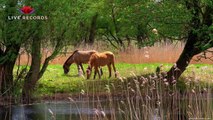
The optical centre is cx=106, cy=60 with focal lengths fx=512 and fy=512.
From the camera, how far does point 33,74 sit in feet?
→ 58.2

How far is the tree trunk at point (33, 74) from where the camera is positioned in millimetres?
16978

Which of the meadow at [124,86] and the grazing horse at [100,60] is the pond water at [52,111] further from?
the grazing horse at [100,60]

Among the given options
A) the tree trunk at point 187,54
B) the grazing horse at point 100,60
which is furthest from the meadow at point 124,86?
the grazing horse at point 100,60

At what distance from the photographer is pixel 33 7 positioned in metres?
15.8

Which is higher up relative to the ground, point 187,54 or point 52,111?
point 187,54

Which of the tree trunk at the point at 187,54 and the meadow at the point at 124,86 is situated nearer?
the meadow at the point at 124,86

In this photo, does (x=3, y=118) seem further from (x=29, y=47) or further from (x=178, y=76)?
(x=178, y=76)

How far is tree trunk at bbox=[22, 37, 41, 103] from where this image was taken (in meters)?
17.0

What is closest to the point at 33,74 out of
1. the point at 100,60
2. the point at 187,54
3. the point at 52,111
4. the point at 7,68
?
the point at 7,68

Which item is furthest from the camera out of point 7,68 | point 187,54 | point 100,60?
point 100,60

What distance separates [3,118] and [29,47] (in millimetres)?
4098

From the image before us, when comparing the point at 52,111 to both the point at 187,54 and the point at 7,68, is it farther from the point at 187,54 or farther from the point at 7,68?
the point at 187,54
